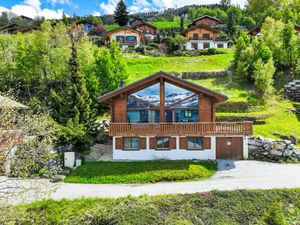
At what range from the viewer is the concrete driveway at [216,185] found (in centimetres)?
2031

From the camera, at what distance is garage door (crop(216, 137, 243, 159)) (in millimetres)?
26564

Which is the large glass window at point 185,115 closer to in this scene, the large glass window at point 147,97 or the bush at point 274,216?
the large glass window at point 147,97

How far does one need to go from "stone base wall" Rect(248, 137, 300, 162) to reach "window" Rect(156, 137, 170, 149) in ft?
21.4

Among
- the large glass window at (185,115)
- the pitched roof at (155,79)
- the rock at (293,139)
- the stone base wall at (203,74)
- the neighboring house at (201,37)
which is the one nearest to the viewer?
the pitched roof at (155,79)

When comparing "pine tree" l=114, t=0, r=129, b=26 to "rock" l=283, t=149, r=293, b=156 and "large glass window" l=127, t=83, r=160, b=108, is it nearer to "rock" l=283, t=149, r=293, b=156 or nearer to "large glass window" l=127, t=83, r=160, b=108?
"large glass window" l=127, t=83, r=160, b=108

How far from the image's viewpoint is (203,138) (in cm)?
2666

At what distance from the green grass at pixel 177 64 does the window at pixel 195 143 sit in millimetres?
20762

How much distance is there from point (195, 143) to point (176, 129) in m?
1.93

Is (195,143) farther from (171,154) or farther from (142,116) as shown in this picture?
(142,116)

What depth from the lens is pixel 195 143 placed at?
1053 inches

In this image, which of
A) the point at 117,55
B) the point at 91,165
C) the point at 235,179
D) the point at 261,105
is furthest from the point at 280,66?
the point at 91,165

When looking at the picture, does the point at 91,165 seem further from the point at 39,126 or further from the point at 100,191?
the point at 39,126

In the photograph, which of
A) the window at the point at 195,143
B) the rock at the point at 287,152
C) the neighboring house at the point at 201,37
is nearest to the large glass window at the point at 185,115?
the window at the point at 195,143

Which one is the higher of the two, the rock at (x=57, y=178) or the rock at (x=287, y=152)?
the rock at (x=287, y=152)
